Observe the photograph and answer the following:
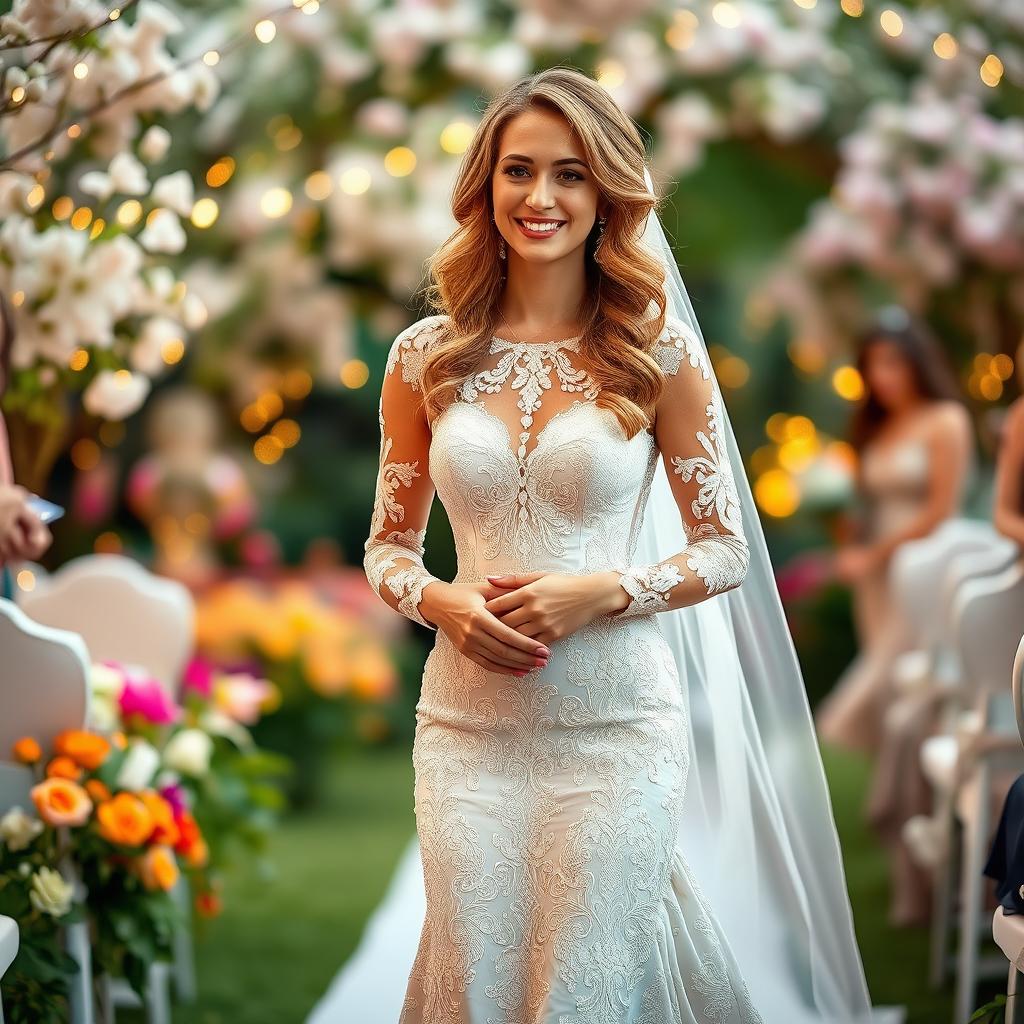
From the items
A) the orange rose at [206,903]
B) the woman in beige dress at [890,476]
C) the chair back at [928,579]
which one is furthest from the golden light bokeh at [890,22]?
the orange rose at [206,903]

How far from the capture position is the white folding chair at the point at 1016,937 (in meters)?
Result: 2.95

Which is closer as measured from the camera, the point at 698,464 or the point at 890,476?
the point at 698,464

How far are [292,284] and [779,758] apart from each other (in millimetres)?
4617

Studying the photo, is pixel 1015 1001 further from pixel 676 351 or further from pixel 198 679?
pixel 198 679

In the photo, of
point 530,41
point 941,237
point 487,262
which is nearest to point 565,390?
point 487,262

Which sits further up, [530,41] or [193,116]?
[530,41]

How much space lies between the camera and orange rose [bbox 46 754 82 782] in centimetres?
358

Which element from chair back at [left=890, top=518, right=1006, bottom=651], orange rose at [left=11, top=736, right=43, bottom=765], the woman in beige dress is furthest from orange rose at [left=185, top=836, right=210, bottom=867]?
the woman in beige dress

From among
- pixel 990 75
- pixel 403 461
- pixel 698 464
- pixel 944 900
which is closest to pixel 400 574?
pixel 403 461

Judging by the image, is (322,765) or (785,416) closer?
(322,765)

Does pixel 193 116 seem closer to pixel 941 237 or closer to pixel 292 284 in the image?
pixel 292 284

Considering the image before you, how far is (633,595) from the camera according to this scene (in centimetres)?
298

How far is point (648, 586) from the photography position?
298 centimetres

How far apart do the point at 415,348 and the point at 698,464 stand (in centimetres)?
64
